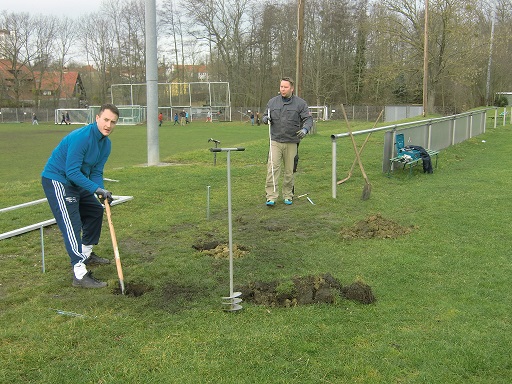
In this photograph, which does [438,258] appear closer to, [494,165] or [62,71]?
[494,165]

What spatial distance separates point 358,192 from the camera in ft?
33.1

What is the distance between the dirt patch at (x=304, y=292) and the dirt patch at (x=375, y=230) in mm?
1895

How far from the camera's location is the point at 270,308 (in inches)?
178

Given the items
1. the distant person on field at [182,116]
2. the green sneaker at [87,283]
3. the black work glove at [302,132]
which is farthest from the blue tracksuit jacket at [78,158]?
the distant person on field at [182,116]

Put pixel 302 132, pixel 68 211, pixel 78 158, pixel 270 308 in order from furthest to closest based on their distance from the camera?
pixel 302 132 → pixel 68 211 → pixel 78 158 → pixel 270 308

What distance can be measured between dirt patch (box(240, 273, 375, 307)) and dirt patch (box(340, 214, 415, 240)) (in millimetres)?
1895

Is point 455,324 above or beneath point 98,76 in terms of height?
beneath

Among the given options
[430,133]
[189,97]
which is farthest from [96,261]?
[189,97]

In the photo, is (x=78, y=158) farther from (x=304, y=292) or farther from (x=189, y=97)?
(x=189, y=97)

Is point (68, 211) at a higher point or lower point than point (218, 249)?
higher

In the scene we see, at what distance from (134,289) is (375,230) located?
3.36m

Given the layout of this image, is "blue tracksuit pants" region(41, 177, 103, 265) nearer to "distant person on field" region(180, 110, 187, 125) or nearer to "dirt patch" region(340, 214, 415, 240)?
"dirt patch" region(340, 214, 415, 240)

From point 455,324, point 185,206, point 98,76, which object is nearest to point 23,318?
point 455,324

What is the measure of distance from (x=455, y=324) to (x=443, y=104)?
2202 inches
